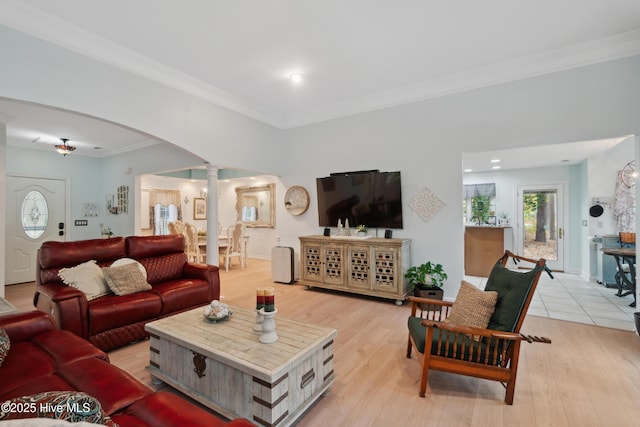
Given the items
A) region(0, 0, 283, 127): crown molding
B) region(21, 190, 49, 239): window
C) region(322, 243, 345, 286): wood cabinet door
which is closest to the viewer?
region(0, 0, 283, 127): crown molding

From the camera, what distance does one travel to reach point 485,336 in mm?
1971

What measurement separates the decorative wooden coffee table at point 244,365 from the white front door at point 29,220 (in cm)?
571

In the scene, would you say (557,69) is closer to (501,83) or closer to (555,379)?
(501,83)

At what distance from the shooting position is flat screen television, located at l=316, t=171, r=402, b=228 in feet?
14.9

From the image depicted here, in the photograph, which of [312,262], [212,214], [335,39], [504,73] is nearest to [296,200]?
[312,262]

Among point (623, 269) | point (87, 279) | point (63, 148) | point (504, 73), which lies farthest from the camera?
point (63, 148)

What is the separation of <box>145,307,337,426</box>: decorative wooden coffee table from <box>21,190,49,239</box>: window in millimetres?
5810

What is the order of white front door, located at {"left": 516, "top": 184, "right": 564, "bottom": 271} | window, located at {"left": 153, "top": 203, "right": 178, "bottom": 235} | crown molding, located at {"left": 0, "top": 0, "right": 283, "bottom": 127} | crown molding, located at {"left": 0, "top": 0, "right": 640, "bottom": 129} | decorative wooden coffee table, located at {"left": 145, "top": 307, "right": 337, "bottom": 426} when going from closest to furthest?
decorative wooden coffee table, located at {"left": 145, "top": 307, "right": 337, "bottom": 426} → crown molding, located at {"left": 0, "top": 0, "right": 283, "bottom": 127} → crown molding, located at {"left": 0, "top": 0, "right": 640, "bottom": 129} → white front door, located at {"left": 516, "top": 184, "right": 564, "bottom": 271} → window, located at {"left": 153, "top": 203, "right": 178, "bottom": 235}

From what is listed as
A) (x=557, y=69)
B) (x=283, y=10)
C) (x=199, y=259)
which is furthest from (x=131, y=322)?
(x=557, y=69)

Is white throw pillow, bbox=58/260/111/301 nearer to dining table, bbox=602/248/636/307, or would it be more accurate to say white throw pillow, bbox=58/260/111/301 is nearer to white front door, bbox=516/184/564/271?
dining table, bbox=602/248/636/307

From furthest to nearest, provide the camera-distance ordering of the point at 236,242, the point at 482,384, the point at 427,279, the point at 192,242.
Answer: the point at 236,242
the point at 192,242
the point at 427,279
the point at 482,384

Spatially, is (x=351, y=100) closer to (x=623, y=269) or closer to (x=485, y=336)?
(x=485, y=336)

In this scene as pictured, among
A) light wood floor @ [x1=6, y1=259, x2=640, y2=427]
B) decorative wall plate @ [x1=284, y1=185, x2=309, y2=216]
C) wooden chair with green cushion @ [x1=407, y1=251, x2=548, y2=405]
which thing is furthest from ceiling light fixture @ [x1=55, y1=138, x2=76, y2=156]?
wooden chair with green cushion @ [x1=407, y1=251, x2=548, y2=405]

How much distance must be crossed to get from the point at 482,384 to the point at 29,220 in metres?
8.07
